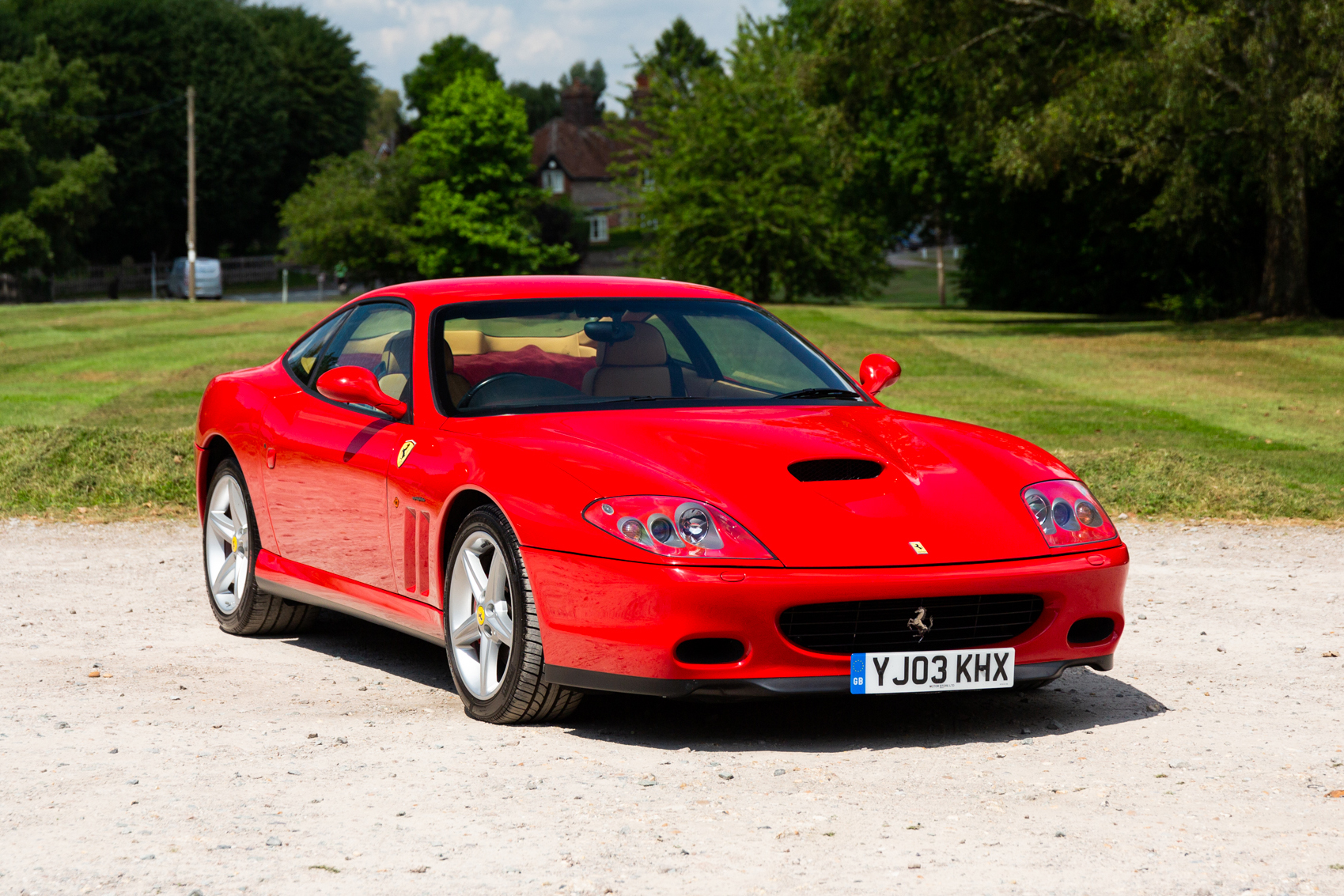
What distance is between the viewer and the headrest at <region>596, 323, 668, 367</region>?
639 cm

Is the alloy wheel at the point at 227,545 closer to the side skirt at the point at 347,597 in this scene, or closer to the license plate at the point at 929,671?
the side skirt at the point at 347,597

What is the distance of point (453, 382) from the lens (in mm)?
6219

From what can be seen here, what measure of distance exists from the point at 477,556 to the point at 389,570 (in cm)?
68

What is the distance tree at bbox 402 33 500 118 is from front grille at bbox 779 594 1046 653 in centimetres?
10176

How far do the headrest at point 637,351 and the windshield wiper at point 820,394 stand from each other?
19.3 inches

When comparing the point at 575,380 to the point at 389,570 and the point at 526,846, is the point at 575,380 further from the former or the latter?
the point at 526,846

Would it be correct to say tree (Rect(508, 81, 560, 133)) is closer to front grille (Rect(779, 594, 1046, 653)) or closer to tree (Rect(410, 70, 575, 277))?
tree (Rect(410, 70, 575, 277))

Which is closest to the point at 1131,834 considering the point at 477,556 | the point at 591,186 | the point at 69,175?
the point at 477,556

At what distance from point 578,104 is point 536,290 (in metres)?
133

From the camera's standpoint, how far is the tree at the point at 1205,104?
84.7 ft

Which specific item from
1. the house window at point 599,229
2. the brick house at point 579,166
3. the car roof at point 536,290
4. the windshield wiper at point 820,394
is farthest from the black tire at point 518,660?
the house window at point 599,229

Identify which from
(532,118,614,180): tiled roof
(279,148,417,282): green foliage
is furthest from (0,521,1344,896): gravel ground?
(532,118,614,180): tiled roof

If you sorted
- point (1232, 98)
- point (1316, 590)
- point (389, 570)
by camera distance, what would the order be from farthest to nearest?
point (1232, 98) → point (1316, 590) → point (389, 570)

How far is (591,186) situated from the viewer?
121312mm
